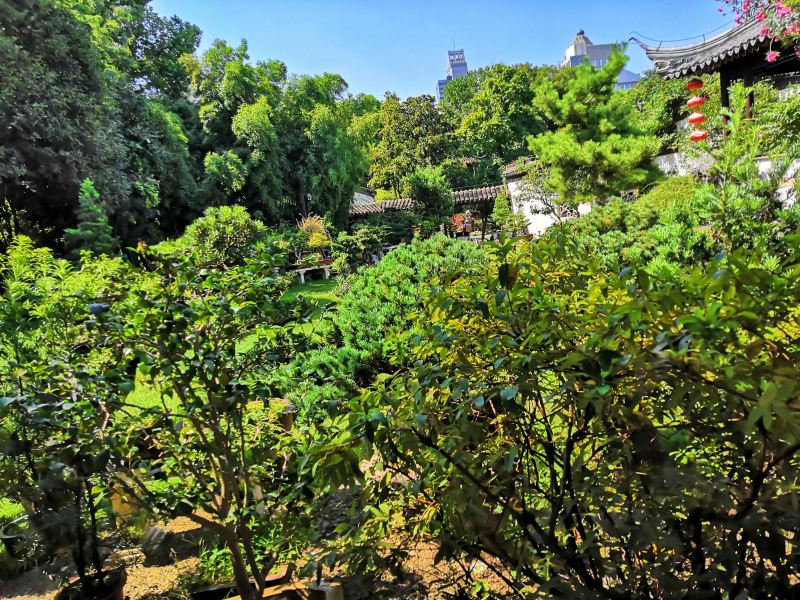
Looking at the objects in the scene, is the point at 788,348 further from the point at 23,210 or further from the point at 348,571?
the point at 23,210

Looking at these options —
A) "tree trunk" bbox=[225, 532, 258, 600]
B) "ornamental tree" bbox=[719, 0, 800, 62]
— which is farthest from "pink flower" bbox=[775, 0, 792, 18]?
"tree trunk" bbox=[225, 532, 258, 600]

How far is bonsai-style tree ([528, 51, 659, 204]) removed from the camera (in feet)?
31.6

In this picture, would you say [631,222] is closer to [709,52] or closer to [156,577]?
[709,52]

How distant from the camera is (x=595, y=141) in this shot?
33.5ft

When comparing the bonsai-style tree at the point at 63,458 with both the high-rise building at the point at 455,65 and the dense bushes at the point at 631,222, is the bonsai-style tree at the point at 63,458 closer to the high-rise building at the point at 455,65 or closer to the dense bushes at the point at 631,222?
the dense bushes at the point at 631,222

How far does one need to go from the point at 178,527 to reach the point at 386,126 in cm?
2178

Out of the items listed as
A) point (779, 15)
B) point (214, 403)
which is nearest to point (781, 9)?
point (779, 15)

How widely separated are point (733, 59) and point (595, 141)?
2.99m

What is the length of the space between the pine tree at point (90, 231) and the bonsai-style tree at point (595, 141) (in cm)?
957

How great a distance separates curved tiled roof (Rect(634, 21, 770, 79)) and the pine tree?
11.3 meters

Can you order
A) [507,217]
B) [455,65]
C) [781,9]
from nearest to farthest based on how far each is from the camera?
[781,9]
[507,217]
[455,65]

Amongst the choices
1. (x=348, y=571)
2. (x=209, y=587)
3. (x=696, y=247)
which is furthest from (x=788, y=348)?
(x=696, y=247)

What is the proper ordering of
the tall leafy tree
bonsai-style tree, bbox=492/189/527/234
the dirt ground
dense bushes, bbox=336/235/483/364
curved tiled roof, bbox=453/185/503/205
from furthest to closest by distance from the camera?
the tall leafy tree → curved tiled roof, bbox=453/185/503/205 → bonsai-style tree, bbox=492/189/527/234 → dense bushes, bbox=336/235/483/364 → the dirt ground

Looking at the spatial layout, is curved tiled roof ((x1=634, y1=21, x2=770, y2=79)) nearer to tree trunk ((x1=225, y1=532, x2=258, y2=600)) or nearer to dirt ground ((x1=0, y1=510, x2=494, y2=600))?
dirt ground ((x1=0, y1=510, x2=494, y2=600))
